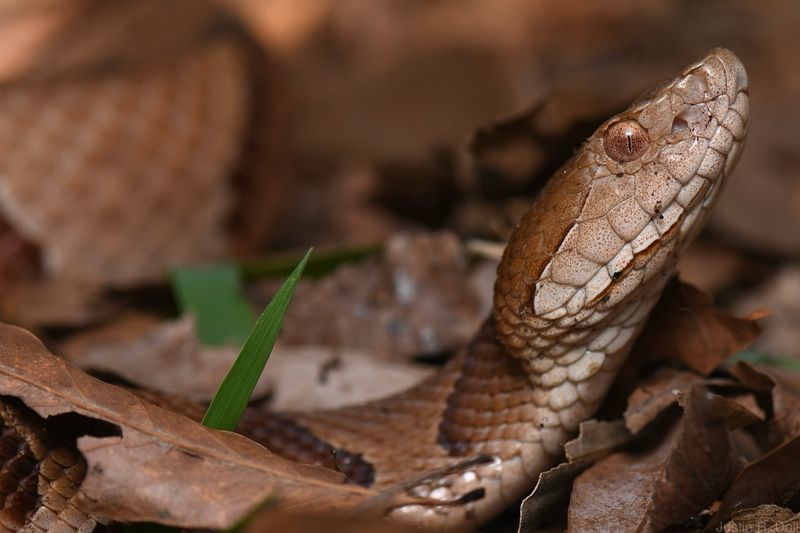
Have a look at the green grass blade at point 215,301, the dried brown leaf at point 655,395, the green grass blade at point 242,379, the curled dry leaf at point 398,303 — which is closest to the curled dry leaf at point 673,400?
the dried brown leaf at point 655,395

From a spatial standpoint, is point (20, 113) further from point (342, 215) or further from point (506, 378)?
point (506, 378)

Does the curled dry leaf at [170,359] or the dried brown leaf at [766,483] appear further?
the curled dry leaf at [170,359]

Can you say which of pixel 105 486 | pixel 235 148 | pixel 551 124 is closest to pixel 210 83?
pixel 235 148

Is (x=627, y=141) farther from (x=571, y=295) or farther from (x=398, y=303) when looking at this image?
(x=398, y=303)

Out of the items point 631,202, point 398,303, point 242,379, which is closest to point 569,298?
point 631,202

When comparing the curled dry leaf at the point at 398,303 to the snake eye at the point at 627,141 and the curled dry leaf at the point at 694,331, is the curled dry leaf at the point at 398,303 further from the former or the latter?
the snake eye at the point at 627,141
